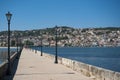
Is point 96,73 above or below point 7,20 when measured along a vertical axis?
below

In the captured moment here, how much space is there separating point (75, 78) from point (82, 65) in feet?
8.95

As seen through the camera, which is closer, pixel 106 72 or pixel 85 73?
pixel 106 72

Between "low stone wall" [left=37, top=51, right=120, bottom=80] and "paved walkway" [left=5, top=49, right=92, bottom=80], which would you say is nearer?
"low stone wall" [left=37, top=51, right=120, bottom=80]

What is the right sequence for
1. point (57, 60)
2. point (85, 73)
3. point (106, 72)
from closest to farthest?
point (106, 72)
point (85, 73)
point (57, 60)

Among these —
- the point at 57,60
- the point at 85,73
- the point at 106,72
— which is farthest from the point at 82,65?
the point at 57,60

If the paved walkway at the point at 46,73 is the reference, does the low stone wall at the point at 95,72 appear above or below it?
above

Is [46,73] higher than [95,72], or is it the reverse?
[95,72]

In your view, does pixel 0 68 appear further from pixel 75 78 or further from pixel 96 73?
pixel 96 73

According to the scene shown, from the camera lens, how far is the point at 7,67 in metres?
24.2

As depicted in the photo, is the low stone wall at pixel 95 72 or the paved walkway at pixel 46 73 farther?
the paved walkway at pixel 46 73

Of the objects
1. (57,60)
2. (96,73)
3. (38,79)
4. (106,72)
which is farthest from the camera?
(57,60)

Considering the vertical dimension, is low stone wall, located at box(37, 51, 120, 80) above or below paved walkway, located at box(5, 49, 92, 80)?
above

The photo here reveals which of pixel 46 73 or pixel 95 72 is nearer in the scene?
pixel 95 72

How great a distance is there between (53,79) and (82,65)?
323 centimetres
